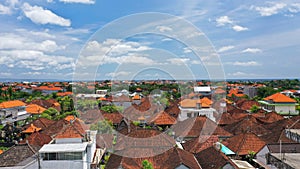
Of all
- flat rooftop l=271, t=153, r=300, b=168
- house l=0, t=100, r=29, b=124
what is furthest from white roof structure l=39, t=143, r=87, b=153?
house l=0, t=100, r=29, b=124

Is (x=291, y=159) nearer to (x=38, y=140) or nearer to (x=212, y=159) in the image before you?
(x=212, y=159)

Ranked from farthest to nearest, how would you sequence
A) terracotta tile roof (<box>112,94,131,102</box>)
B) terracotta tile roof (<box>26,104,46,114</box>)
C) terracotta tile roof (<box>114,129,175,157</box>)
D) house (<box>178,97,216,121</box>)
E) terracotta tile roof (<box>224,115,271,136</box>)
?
1. terracotta tile roof (<box>112,94,131,102</box>)
2. terracotta tile roof (<box>26,104,46,114</box>)
3. house (<box>178,97,216,121</box>)
4. terracotta tile roof (<box>224,115,271,136</box>)
5. terracotta tile roof (<box>114,129,175,157</box>)

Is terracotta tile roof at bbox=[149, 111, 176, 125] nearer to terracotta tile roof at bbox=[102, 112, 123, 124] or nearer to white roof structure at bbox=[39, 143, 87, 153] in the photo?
terracotta tile roof at bbox=[102, 112, 123, 124]

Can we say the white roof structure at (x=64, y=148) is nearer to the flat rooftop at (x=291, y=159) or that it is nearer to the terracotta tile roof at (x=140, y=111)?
the flat rooftop at (x=291, y=159)

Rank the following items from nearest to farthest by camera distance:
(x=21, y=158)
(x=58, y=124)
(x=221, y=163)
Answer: (x=221, y=163)
(x=21, y=158)
(x=58, y=124)

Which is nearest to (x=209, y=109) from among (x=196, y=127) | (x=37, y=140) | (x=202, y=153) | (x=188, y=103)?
(x=188, y=103)

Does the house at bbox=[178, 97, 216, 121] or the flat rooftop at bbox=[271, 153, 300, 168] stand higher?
the house at bbox=[178, 97, 216, 121]

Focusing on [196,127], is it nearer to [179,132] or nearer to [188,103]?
[179,132]

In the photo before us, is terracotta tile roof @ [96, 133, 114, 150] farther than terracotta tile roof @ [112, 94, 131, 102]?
No
